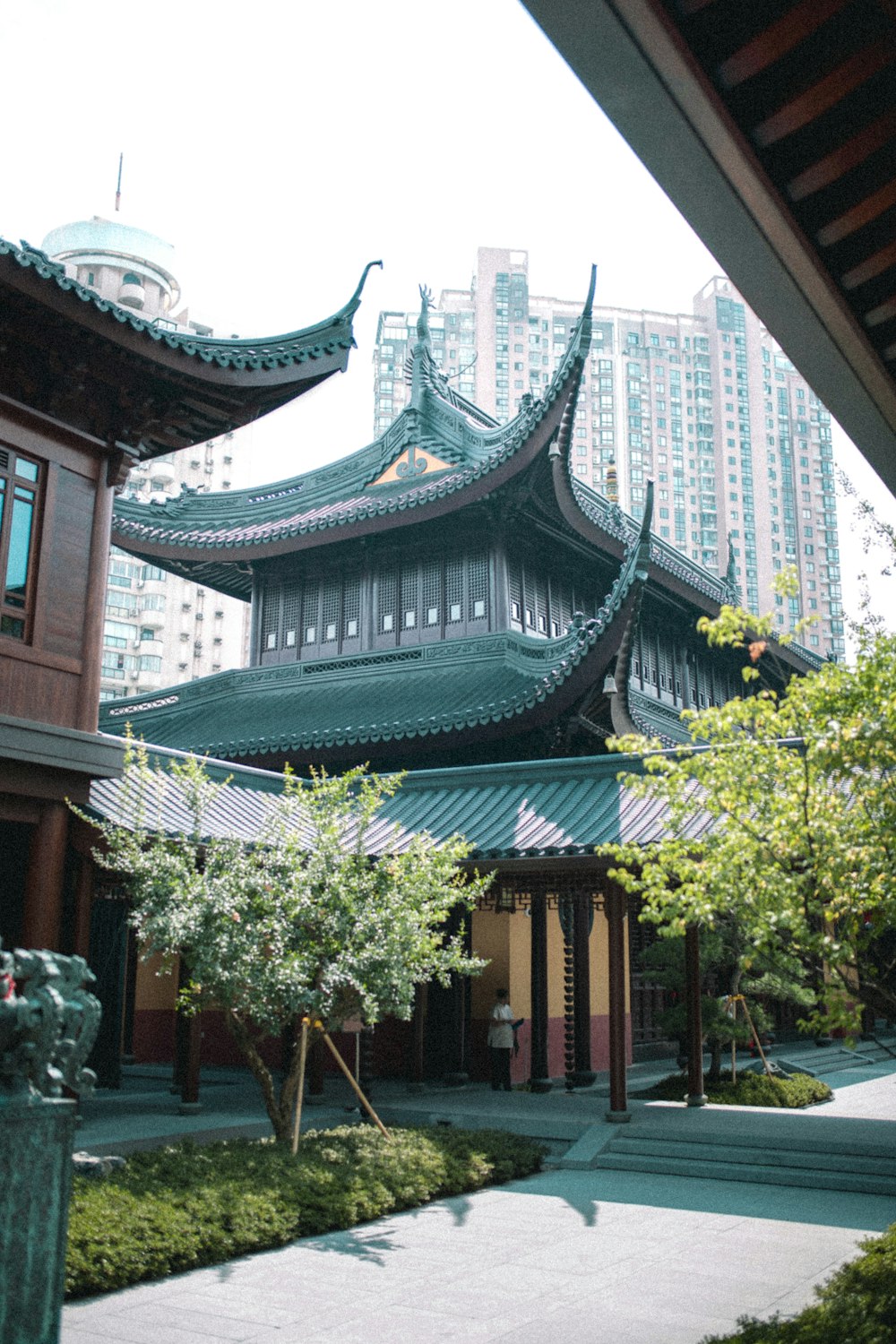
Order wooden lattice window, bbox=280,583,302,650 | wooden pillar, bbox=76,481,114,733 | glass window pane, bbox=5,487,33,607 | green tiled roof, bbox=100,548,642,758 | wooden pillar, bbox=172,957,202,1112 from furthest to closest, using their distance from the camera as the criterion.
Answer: wooden lattice window, bbox=280,583,302,650 → green tiled roof, bbox=100,548,642,758 → wooden pillar, bbox=172,957,202,1112 → wooden pillar, bbox=76,481,114,733 → glass window pane, bbox=5,487,33,607

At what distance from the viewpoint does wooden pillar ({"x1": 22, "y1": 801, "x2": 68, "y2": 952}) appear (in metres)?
10.7

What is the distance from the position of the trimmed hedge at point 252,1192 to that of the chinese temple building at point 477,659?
264cm

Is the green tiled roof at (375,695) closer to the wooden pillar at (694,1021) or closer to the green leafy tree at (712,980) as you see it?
the green leafy tree at (712,980)

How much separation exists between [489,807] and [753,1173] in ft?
18.3

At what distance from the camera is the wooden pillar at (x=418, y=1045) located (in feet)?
52.6

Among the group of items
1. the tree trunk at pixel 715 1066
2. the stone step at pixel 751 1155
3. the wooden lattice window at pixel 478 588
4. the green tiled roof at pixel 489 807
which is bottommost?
the stone step at pixel 751 1155

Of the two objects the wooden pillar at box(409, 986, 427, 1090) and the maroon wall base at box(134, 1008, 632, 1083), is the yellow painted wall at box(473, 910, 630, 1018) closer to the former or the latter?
the maroon wall base at box(134, 1008, 632, 1083)

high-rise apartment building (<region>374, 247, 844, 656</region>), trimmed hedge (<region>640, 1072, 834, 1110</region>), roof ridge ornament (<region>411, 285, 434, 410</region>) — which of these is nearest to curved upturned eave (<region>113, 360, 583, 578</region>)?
roof ridge ornament (<region>411, 285, 434, 410</region>)

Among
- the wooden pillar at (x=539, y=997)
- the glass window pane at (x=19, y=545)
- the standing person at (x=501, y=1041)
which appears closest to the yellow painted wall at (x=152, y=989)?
the standing person at (x=501, y=1041)

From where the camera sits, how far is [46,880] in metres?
11.0

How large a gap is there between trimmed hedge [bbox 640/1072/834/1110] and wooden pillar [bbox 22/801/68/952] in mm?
7733

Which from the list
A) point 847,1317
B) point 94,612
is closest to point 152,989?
point 94,612

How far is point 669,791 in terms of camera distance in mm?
7531

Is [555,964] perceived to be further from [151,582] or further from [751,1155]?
[151,582]
